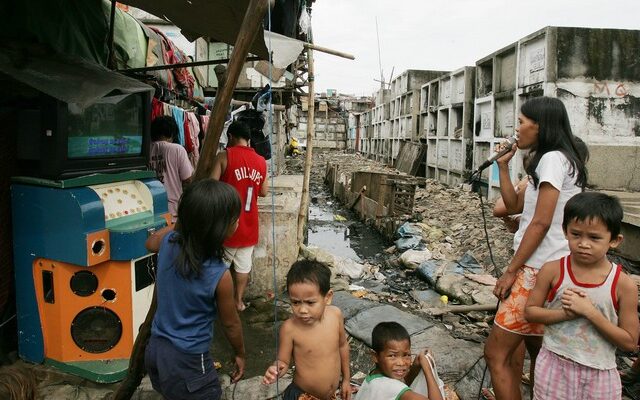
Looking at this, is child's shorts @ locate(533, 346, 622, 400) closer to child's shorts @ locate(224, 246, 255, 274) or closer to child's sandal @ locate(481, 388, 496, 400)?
child's sandal @ locate(481, 388, 496, 400)

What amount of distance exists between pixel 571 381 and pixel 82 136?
10.3 ft

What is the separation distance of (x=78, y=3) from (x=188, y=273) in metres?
3.61

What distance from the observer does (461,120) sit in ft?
44.4

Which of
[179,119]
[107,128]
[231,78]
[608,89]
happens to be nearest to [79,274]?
[107,128]

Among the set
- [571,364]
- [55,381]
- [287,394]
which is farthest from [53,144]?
[571,364]

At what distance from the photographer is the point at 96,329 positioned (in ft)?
9.82

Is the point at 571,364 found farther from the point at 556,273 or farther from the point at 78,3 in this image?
the point at 78,3

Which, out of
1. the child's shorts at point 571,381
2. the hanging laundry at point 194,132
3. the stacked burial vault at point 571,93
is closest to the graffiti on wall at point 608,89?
the stacked burial vault at point 571,93

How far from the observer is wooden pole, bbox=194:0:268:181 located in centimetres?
190

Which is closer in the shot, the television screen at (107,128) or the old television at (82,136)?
the old television at (82,136)

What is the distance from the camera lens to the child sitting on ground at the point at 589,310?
178cm

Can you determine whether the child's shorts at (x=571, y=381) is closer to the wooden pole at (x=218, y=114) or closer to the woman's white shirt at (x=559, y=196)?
the woman's white shirt at (x=559, y=196)

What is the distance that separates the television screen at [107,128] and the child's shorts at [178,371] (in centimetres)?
163

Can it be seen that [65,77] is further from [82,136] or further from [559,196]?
[559,196]
